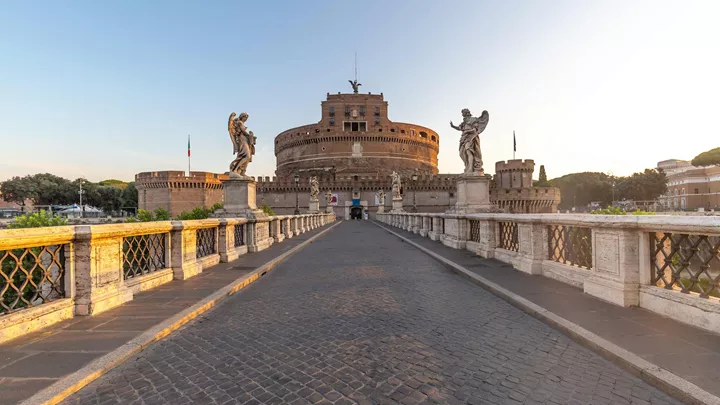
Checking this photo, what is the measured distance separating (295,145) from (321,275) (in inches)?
3043

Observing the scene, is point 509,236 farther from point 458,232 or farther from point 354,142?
point 354,142

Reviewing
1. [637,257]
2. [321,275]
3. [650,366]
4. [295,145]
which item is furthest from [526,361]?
[295,145]

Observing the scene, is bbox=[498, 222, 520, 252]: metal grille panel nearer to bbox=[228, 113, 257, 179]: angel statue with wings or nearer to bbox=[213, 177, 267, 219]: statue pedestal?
bbox=[213, 177, 267, 219]: statue pedestal

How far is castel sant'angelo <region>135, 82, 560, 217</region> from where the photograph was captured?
202ft

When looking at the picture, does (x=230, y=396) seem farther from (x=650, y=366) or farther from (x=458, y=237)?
(x=458, y=237)

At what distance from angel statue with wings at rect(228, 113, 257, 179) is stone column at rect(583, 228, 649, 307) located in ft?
31.7

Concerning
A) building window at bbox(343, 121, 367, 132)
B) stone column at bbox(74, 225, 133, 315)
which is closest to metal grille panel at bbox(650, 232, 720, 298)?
stone column at bbox(74, 225, 133, 315)

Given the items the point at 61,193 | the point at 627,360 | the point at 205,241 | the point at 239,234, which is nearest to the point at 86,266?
the point at 205,241

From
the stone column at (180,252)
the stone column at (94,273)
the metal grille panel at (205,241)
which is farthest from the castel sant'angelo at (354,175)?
the stone column at (94,273)

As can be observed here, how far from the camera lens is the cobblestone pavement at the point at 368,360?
2.71 meters

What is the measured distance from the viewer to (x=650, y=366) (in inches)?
115

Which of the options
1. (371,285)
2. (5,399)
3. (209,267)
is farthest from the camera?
(209,267)

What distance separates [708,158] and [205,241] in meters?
116

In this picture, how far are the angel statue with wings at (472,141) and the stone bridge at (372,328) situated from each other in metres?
4.90
